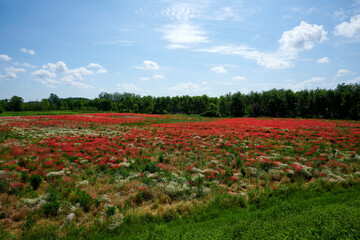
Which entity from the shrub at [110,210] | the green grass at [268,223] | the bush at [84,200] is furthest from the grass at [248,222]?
the bush at [84,200]

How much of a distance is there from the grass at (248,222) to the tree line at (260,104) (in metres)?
77.5

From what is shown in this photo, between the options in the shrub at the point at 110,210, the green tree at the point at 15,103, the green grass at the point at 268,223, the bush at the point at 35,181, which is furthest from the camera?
the green tree at the point at 15,103

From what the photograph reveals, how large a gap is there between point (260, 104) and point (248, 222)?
3685 inches

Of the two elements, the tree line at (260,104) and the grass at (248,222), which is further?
the tree line at (260,104)

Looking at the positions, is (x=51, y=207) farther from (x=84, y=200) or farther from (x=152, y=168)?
(x=152, y=168)

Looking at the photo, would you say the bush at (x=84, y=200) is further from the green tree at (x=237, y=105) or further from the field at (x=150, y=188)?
the green tree at (x=237, y=105)

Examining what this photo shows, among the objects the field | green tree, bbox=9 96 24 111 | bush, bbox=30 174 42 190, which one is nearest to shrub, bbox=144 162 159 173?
the field

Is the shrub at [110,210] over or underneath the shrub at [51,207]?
underneath

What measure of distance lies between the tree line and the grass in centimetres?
7748

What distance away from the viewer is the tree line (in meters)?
65.2

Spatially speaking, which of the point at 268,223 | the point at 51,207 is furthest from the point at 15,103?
the point at 268,223

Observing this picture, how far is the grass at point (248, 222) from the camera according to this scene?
514 centimetres

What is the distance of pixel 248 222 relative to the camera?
19.3 feet

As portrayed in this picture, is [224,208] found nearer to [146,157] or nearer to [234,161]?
[234,161]
